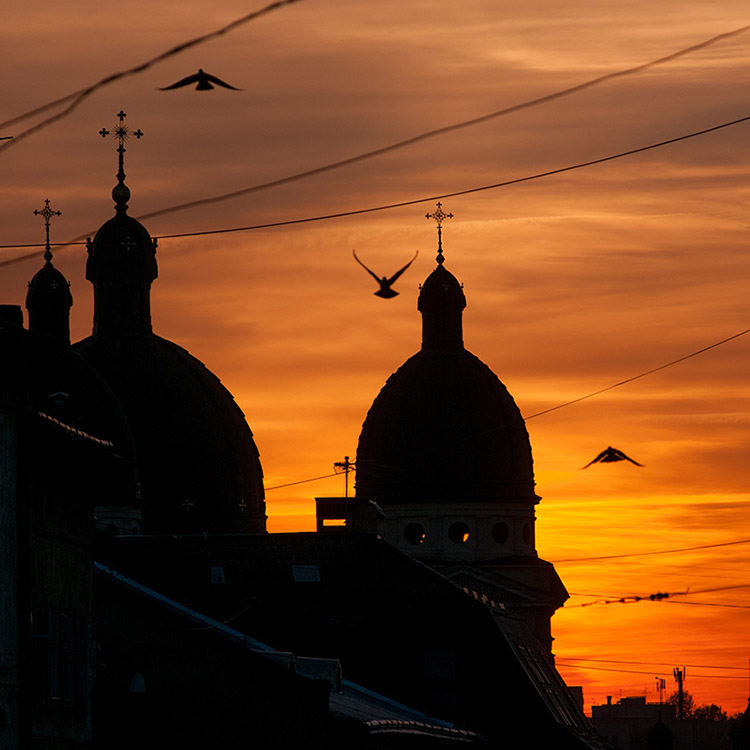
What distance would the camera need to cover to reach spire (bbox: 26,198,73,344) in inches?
4870

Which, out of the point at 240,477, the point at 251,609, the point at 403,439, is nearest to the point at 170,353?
the point at 240,477

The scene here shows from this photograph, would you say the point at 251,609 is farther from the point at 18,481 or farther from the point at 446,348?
the point at 446,348

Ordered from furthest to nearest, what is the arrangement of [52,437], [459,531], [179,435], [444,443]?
1. [459,531]
2. [444,443]
3. [179,435]
4. [52,437]

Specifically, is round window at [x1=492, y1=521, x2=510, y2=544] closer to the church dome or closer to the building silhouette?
the building silhouette

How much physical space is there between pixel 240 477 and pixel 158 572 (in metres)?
71.3

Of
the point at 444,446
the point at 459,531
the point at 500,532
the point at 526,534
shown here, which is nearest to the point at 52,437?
the point at 444,446

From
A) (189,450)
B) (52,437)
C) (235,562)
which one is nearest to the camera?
(52,437)

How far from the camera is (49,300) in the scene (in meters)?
124

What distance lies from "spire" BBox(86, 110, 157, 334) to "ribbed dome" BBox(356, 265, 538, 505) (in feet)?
50.8

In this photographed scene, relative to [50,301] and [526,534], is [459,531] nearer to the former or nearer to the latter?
[526,534]

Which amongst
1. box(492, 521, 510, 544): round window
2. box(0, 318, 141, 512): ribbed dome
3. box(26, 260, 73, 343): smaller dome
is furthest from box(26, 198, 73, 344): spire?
box(0, 318, 141, 512): ribbed dome

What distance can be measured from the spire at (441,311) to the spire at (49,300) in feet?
75.9

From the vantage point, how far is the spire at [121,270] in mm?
126562

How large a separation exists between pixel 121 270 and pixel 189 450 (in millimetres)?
13052
